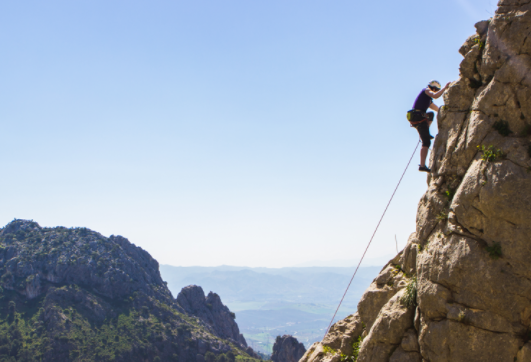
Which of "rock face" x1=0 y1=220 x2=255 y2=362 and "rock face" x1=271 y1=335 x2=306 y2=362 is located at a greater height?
"rock face" x1=0 y1=220 x2=255 y2=362

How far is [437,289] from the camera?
1062cm

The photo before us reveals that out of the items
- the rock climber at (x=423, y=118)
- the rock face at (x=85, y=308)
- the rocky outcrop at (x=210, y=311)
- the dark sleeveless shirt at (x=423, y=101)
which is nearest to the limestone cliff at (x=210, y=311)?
the rocky outcrop at (x=210, y=311)

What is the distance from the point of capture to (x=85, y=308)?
113 m

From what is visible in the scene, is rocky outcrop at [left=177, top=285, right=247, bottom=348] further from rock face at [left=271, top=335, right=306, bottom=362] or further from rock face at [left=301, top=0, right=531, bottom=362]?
rock face at [left=301, top=0, right=531, bottom=362]

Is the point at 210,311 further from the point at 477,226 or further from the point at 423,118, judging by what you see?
the point at 477,226

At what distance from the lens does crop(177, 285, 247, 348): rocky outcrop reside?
143750 mm

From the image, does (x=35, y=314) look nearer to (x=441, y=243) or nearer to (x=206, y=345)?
(x=206, y=345)

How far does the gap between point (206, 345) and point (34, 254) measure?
65.2m

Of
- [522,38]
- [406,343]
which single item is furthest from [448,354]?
[522,38]

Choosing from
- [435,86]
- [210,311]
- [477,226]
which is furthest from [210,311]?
[477,226]

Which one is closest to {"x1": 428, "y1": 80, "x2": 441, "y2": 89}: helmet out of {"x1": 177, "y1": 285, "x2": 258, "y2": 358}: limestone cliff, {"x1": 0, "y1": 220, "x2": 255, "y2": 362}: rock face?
{"x1": 0, "y1": 220, "x2": 255, "y2": 362}: rock face

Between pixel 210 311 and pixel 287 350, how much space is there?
43.5 metres

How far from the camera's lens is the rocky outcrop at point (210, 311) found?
143750mm

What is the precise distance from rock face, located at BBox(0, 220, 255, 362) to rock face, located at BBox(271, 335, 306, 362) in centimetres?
1006
